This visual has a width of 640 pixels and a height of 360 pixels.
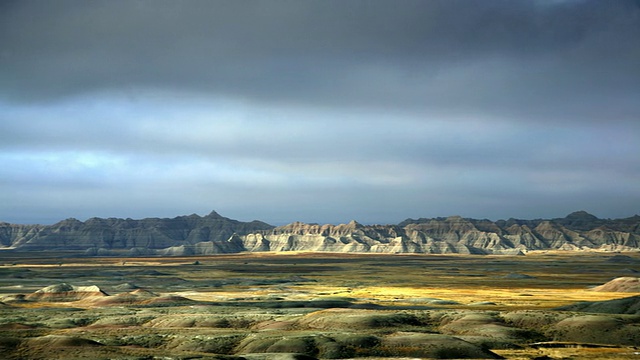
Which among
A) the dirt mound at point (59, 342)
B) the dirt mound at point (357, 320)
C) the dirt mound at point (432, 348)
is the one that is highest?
the dirt mound at point (59, 342)

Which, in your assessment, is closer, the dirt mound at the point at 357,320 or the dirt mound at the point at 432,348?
the dirt mound at the point at 432,348

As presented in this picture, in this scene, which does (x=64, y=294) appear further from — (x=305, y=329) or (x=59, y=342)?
(x=59, y=342)

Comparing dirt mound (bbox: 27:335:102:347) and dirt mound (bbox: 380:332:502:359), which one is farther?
dirt mound (bbox: 380:332:502:359)

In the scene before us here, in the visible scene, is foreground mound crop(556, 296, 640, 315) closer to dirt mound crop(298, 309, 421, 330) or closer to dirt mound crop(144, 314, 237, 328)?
dirt mound crop(298, 309, 421, 330)

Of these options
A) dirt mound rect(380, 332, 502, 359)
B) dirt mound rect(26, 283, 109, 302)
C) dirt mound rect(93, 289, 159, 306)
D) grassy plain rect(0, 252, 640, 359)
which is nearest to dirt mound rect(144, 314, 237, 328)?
grassy plain rect(0, 252, 640, 359)

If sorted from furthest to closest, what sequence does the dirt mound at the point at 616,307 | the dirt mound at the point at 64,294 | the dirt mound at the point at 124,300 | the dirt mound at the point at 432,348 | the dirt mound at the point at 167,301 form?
1. the dirt mound at the point at 64,294
2. the dirt mound at the point at 124,300
3. the dirt mound at the point at 167,301
4. the dirt mound at the point at 616,307
5. the dirt mound at the point at 432,348

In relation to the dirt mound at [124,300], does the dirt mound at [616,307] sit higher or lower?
higher

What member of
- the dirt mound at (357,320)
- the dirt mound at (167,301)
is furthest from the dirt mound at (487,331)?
the dirt mound at (167,301)

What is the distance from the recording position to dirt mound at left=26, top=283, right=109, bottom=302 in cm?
9588

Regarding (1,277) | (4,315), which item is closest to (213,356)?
(4,315)

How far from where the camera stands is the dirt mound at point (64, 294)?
9588cm

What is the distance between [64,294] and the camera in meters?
97.8

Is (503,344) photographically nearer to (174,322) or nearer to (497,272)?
(174,322)

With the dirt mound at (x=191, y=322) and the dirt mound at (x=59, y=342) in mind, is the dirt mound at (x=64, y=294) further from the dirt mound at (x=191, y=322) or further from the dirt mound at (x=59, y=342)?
the dirt mound at (x=59, y=342)
